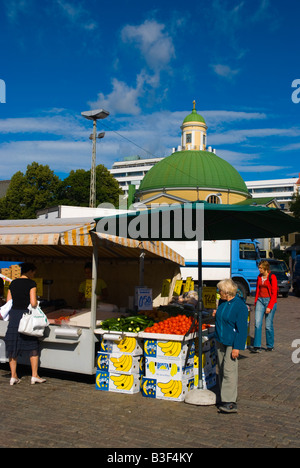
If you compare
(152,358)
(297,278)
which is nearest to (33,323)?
(152,358)

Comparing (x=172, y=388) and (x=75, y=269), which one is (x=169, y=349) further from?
(x=75, y=269)

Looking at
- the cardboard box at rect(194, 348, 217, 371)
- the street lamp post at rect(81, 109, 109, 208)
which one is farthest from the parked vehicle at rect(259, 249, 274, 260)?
the cardboard box at rect(194, 348, 217, 371)

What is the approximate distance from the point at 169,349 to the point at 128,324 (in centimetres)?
79

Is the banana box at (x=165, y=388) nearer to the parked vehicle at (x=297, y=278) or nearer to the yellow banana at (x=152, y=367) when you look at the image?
the yellow banana at (x=152, y=367)

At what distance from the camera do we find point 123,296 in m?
10.6

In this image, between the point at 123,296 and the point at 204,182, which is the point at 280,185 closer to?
the point at 204,182

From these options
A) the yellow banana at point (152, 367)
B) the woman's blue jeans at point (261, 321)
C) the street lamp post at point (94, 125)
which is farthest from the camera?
the street lamp post at point (94, 125)

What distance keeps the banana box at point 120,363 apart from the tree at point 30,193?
44672mm

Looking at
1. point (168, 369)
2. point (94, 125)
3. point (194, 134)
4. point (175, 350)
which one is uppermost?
point (194, 134)

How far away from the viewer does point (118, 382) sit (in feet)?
21.7

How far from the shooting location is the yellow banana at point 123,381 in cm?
653

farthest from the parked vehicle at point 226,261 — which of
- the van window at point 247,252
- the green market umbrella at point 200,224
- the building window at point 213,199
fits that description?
the building window at point 213,199

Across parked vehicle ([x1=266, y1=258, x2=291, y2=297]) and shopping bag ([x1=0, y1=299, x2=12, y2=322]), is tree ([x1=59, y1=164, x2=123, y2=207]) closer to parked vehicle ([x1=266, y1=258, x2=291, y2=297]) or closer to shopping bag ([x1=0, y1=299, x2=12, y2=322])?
parked vehicle ([x1=266, y1=258, x2=291, y2=297])

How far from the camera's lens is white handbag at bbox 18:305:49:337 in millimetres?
6824
